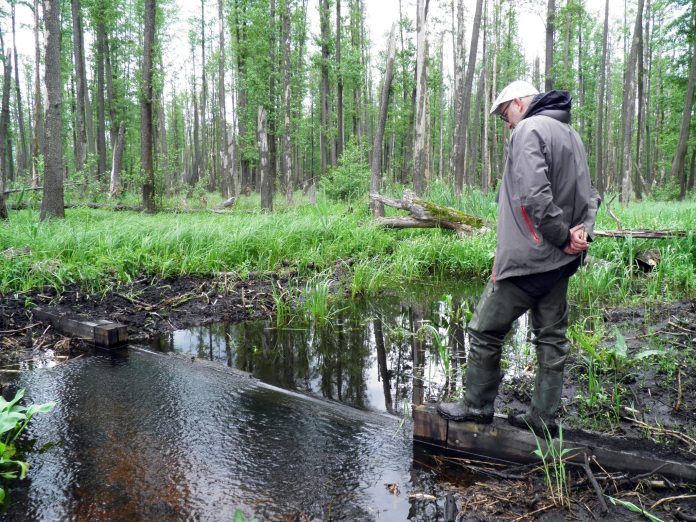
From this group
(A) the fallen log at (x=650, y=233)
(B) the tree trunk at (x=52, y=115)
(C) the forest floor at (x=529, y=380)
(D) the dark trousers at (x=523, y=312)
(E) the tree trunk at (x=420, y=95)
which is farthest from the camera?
(E) the tree trunk at (x=420, y=95)

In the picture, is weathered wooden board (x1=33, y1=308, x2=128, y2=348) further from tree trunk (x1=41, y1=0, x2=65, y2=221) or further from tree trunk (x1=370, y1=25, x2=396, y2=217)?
tree trunk (x1=370, y1=25, x2=396, y2=217)

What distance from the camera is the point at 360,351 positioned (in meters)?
5.15

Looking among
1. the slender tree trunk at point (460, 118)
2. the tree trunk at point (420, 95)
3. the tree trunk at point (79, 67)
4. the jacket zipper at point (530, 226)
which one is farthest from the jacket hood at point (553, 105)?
the tree trunk at point (79, 67)

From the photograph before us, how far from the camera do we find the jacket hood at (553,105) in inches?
104

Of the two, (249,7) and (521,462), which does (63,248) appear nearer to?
(521,462)

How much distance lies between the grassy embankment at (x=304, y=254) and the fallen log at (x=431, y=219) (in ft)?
0.99

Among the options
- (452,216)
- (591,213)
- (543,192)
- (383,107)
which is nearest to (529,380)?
(591,213)

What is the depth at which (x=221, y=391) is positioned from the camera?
13.3ft

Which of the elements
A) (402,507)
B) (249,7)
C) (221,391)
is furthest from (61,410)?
(249,7)

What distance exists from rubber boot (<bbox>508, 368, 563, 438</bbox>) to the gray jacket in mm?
662

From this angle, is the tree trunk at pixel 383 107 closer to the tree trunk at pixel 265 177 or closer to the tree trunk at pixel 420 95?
the tree trunk at pixel 420 95

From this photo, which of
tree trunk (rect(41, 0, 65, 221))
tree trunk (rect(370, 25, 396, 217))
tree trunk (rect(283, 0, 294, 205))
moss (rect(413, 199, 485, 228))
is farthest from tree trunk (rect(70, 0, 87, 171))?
moss (rect(413, 199, 485, 228))

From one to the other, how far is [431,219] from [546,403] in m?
7.61

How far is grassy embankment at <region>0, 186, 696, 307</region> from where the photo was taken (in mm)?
6434
